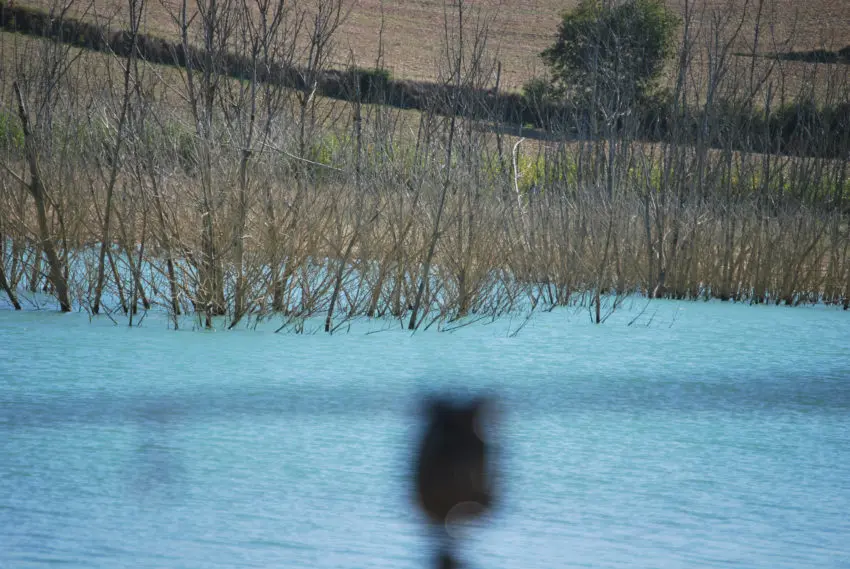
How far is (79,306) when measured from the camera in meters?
8.38

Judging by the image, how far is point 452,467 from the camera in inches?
185

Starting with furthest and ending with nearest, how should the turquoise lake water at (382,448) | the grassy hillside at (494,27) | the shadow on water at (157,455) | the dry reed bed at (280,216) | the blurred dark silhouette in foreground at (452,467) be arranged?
the grassy hillside at (494,27)
the dry reed bed at (280,216)
the shadow on water at (157,455)
the blurred dark silhouette in foreground at (452,467)
the turquoise lake water at (382,448)

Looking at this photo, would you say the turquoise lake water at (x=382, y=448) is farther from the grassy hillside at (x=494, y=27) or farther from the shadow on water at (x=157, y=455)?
the grassy hillside at (x=494, y=27)

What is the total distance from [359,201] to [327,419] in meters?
2.36

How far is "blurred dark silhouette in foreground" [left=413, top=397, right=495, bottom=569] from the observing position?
3.97 m

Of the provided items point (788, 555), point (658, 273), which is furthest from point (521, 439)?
point (658, 273)

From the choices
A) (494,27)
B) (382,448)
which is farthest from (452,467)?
(494,27)

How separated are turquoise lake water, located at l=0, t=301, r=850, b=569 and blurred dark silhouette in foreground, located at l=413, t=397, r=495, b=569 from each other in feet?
0.29

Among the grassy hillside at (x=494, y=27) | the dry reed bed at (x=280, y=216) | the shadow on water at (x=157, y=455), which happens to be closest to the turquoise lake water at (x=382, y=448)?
the shadow on water at (x=157, y=455)

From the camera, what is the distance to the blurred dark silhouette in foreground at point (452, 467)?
3973 mm

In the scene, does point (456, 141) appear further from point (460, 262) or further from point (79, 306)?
point (79, 306)

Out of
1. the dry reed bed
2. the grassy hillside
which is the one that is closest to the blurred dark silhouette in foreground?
the dry reed bed

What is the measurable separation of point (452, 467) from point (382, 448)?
384mm

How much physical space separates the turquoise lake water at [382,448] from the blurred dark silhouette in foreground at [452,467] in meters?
0.09
